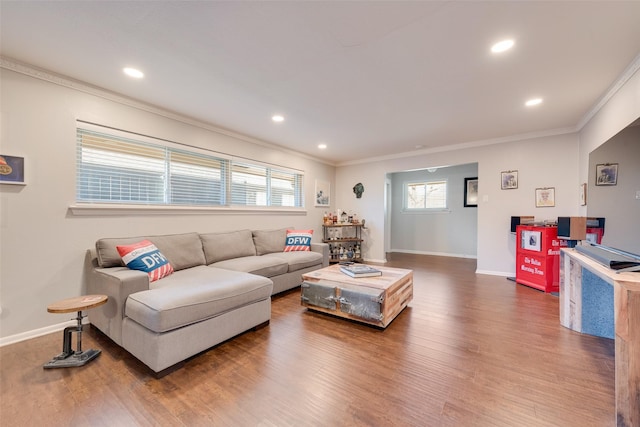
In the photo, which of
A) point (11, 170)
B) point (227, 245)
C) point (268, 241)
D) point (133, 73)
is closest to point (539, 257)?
point (268, 241)

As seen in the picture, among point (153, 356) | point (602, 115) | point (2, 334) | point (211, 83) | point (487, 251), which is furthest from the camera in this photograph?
point (487, 251)

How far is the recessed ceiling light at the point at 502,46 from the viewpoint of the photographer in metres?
1.85

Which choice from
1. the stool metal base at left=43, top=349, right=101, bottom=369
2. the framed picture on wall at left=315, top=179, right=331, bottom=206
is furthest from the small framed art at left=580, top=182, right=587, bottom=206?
the stool metal base at left=43, top=349, right=101, bottom=369

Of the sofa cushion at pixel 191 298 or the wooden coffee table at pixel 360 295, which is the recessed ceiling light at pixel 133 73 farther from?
the wooden coffee table at pixel 360 295

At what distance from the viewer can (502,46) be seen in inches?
74.9

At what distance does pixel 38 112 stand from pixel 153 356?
7.99 feet

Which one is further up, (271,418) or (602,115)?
(602,115)

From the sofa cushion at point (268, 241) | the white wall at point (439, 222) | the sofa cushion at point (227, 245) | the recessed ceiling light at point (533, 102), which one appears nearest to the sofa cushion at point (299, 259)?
the sofa cushion at point (268, 241)

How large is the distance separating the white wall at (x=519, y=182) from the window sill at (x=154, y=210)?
3.36 metres

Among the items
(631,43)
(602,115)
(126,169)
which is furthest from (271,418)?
(602,115)

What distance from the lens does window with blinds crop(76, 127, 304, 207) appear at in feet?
8.54

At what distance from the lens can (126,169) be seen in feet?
9.32

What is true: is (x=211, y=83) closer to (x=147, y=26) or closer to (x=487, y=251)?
(x=147, y=26)

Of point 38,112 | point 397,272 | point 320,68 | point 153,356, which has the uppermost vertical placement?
point 320,68
